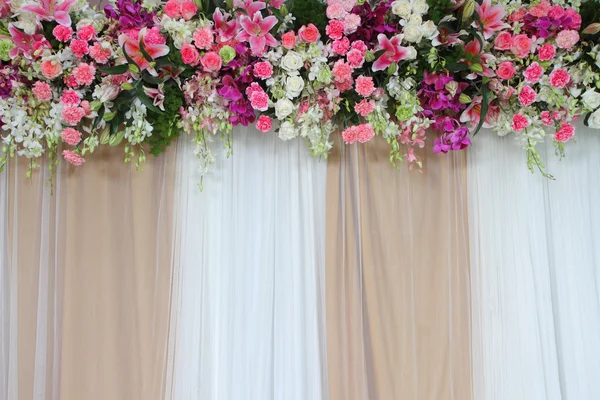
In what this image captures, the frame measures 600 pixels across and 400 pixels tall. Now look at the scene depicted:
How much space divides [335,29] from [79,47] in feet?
2.57

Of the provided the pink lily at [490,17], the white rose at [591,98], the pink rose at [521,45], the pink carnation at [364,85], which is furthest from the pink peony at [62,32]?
the white rose at [591,98]

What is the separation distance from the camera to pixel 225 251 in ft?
6.00

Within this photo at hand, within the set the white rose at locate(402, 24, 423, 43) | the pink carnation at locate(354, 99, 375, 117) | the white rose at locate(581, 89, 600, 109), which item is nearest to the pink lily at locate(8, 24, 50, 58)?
the pink carnation at locate(354, 99, 375, 117)

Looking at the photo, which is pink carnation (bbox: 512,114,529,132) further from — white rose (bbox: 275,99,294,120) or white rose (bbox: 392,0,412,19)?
white rose (bbox: 275,99,294,120)

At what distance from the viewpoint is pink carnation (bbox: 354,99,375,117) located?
5.51 ft

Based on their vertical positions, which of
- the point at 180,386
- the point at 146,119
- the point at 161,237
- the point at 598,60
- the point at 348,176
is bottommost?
the point at 180,386

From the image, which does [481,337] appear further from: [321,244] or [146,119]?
[146,119]

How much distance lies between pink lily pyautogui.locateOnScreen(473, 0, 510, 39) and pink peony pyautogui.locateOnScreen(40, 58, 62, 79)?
4.21ft

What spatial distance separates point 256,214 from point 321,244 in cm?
25

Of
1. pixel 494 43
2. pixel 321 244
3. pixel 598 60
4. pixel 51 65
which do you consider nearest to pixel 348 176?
pixel 321 244

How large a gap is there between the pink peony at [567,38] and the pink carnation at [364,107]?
61cm

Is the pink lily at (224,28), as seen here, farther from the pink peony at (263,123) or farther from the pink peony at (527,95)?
the pink peony at (527,95)

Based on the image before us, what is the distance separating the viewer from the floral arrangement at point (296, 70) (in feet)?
5.32

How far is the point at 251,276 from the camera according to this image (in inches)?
71.9
